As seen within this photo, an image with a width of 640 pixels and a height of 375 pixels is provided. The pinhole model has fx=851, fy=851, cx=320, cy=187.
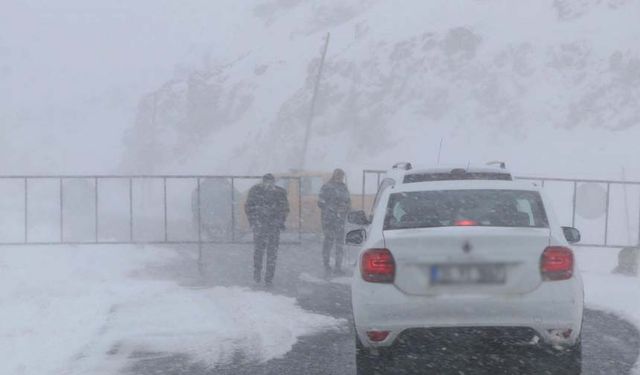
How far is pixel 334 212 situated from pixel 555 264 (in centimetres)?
844

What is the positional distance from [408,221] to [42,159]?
54.5m

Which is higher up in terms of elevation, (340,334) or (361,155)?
(361,155)

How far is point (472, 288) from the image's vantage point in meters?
5.82

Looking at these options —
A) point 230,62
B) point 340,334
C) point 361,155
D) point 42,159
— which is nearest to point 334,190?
point 340,334

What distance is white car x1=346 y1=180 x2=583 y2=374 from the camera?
5.76 meters

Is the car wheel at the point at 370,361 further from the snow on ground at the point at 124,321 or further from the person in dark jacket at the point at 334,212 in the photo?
the person in dark jacket at the point at 334,212

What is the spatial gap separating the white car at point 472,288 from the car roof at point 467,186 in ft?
2.01

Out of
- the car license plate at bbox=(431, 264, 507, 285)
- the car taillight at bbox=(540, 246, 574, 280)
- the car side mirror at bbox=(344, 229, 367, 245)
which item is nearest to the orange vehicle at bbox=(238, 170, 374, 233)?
the car side mirror at bbox=(344, 229, 367, 245)

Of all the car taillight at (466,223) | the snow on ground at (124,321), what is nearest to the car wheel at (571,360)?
the car taillight at (466,223)

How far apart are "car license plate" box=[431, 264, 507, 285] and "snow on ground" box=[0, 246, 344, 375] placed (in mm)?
2450

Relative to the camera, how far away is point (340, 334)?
882cm

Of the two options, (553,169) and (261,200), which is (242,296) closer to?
(261,200)

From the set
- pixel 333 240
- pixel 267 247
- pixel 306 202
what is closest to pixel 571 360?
pixel 267 247

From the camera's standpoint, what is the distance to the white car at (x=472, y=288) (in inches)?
227
